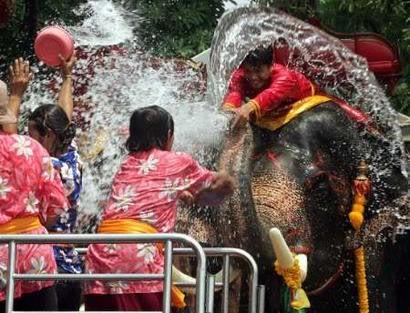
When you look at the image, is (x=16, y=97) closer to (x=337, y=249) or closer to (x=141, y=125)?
(x=141, y=125)

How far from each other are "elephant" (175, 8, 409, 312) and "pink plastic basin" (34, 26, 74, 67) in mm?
1092

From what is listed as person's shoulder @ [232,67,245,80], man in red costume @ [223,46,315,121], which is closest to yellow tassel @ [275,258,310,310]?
man in red costume @ [223,46,315,121]

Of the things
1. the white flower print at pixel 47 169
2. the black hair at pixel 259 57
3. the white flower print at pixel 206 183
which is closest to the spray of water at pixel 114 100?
the black hair at pixel 259 57

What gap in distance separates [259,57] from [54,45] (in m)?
1.37

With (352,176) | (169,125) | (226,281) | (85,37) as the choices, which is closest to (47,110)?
(169,125)

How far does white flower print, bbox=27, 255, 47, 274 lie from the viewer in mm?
5586

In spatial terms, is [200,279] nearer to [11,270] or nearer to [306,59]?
[11,270]

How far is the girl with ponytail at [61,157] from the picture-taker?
6184 mm

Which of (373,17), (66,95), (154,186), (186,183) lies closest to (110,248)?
(154,186)

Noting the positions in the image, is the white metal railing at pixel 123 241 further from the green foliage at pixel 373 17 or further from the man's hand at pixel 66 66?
the green foliage at pixel 373 17

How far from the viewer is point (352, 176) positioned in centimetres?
891

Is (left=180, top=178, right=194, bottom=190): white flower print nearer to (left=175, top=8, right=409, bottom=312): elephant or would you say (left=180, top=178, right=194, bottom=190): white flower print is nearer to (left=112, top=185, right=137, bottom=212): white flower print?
(left=112, top=185, right=137, bottom=212): white flower print

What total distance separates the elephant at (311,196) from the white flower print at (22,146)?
2.30 metres

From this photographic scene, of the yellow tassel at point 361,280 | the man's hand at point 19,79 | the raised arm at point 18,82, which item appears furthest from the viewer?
the yellow tassel at point 361,280
